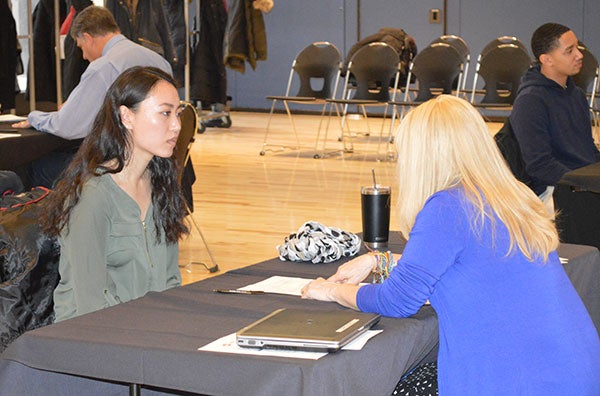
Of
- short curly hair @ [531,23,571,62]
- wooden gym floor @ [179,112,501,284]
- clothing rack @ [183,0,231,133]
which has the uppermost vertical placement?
short curly hair @ [531,23,571,62]

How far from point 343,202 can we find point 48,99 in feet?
14.2

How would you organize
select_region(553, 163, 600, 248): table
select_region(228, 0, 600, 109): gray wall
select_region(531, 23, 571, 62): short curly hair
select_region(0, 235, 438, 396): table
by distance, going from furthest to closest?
select_region(228, 0, 600, 109): gray wall < select_region(531, 23, 571, 62): short curly hair < select_region(553, 163, 600, 248): table < select_region(0, 235, 438, 396): table

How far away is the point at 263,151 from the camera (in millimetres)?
9953

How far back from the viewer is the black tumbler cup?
3.01m

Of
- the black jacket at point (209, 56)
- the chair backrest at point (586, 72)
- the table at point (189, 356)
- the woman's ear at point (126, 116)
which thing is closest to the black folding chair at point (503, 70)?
the chair backrest at point (586, 72)

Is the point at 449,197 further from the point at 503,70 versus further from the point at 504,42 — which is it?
the point at 504,42

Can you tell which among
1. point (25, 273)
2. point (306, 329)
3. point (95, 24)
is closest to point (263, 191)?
point (95, 24)

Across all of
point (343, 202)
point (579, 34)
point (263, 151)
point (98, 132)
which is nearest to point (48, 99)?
point (263, 151)

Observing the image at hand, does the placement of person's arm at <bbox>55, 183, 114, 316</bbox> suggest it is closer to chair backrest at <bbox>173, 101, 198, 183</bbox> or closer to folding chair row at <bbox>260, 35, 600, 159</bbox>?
chair backrest at <bbox>173, 101, 198, 183</bbox>

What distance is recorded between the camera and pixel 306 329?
1941 mm

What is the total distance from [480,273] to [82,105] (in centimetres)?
356

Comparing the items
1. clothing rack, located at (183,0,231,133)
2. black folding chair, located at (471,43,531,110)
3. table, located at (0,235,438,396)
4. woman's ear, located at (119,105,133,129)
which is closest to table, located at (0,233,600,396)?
table, located at (0,235,438,396)

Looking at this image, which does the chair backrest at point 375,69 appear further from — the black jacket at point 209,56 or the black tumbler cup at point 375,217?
the black tumbler cup at point 375,217

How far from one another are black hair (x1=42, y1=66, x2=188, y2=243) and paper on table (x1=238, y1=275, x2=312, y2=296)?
427mm
